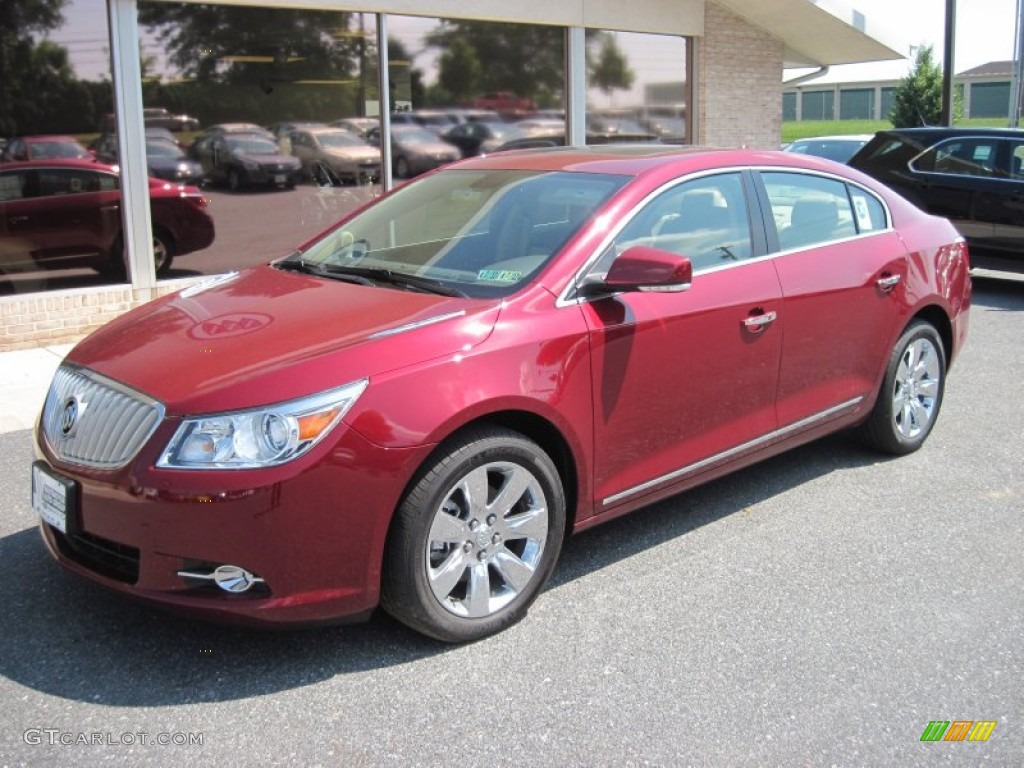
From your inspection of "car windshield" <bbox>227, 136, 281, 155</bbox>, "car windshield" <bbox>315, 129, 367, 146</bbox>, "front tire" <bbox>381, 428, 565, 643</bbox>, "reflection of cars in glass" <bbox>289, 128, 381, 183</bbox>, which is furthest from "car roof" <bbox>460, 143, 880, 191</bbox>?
"car windshield" <bbox>315, 129, 367, 146</bbox>

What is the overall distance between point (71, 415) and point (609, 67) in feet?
34.8

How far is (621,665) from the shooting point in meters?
3.49

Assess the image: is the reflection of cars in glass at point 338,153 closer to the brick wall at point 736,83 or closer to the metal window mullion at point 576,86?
the metal window mullion at point 576,86

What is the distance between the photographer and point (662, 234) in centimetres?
435

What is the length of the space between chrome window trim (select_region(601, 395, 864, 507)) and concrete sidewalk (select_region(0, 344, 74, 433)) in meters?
3.62

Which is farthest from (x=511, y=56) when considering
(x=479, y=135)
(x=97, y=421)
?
(x=97, y=421)

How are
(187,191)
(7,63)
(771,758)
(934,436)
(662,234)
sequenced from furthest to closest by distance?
→ (187,191) → (7,63) → (934,436) → (662,234) → (771,758)

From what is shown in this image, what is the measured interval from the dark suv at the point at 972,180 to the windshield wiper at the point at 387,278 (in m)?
8.90

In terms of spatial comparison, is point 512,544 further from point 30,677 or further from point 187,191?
point 187,191

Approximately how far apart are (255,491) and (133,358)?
0.85 metres

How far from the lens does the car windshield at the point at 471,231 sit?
13.4ft

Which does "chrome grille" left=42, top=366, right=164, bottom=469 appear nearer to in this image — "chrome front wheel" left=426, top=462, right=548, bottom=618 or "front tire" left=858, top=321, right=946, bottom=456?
"chrome front wheel" left=426, top=462, right=548, bottom=618

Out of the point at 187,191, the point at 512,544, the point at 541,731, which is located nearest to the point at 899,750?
the point at 541,731

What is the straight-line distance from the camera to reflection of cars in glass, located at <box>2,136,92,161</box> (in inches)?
338
